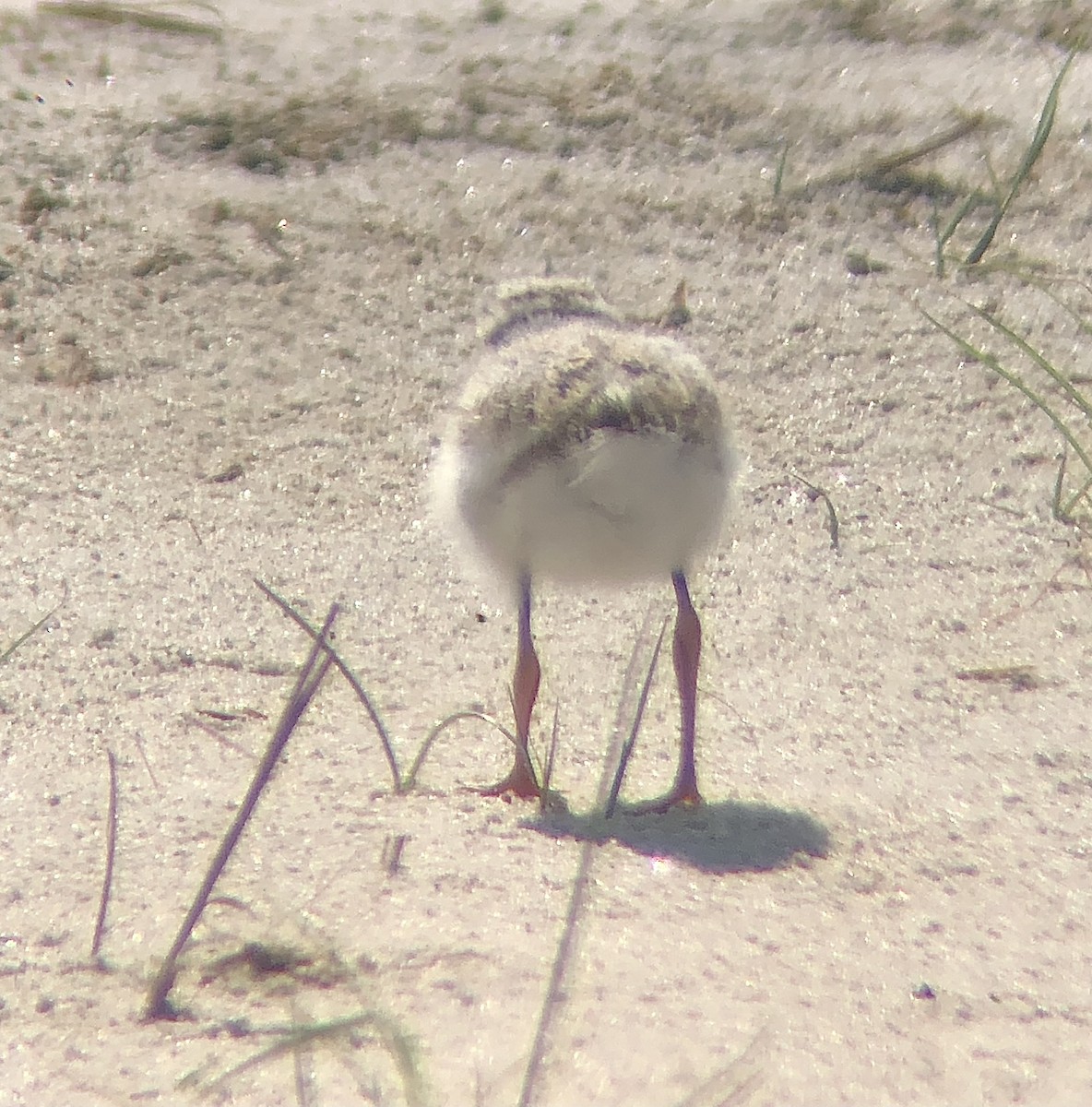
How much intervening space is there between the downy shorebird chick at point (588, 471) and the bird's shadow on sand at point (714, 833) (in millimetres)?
74

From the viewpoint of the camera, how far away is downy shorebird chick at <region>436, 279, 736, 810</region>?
2449 mm

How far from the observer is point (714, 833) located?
2520 millimetres

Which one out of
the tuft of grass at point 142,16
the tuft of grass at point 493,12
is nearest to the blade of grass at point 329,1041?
the tuft of grass at point 493,12

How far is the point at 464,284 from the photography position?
4.89 metres

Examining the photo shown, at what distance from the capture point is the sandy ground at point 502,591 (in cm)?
187

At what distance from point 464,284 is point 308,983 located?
340 cm

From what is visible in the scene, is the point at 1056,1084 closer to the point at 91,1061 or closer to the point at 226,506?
the point at 91,1061

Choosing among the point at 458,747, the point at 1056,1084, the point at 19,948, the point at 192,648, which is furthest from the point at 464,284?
the point at 1056,1084

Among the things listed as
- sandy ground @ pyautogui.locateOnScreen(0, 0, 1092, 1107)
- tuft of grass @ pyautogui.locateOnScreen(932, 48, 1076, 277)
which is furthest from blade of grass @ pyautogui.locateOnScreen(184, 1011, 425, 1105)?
tuft of grass @ pyautogui.locateOnScreen(932, 48, 1076, 277)

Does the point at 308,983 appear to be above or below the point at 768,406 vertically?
below

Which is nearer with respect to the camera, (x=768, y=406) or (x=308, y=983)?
(x=308, y=983)

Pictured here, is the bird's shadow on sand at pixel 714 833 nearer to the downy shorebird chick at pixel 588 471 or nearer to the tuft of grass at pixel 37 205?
the downy shorebird chick at pixel 588 471

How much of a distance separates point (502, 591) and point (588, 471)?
30.4 inches

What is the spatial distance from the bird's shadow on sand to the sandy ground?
0.01 meters
